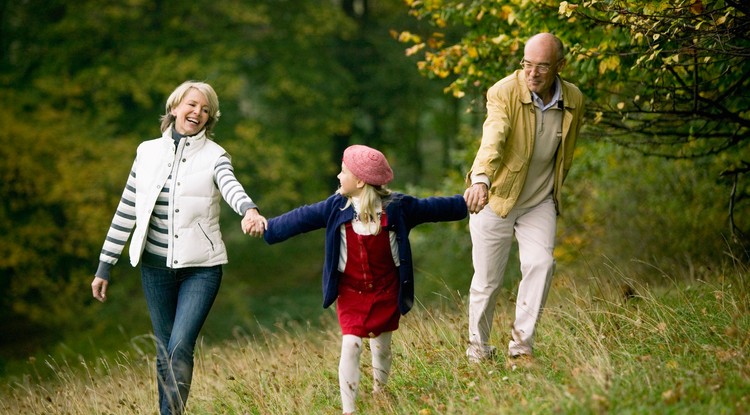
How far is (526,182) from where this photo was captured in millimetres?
5230

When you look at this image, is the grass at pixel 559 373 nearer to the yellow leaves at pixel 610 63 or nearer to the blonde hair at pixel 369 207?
the blonde hair at pixel 369 207

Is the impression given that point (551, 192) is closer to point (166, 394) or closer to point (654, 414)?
point (654, 414)

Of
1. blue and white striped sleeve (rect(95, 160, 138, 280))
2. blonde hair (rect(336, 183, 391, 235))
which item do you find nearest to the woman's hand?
blue and white striped sleeve (rect(95, 160, 138, 280))

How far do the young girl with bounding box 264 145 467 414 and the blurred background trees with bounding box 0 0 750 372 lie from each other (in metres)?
2.94

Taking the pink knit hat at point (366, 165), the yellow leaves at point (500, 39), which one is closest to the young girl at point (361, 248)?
the pink knit hat at point (366, 165)

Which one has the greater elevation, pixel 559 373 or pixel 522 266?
pixel 522 266

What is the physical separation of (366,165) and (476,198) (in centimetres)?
68

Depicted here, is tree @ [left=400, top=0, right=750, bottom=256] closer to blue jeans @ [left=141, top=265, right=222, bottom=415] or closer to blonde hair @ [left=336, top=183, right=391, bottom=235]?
blonde hair @ [left=336, top=183, right=391, bottom=235]

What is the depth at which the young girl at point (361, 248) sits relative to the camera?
14.8 feet

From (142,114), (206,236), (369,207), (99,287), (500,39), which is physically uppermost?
(500,39)

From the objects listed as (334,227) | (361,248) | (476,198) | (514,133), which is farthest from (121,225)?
(514,133)

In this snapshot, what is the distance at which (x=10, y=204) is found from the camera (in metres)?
16.2

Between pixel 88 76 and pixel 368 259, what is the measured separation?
1512 centimetres

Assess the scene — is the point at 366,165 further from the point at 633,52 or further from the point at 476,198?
the point at 633,52
